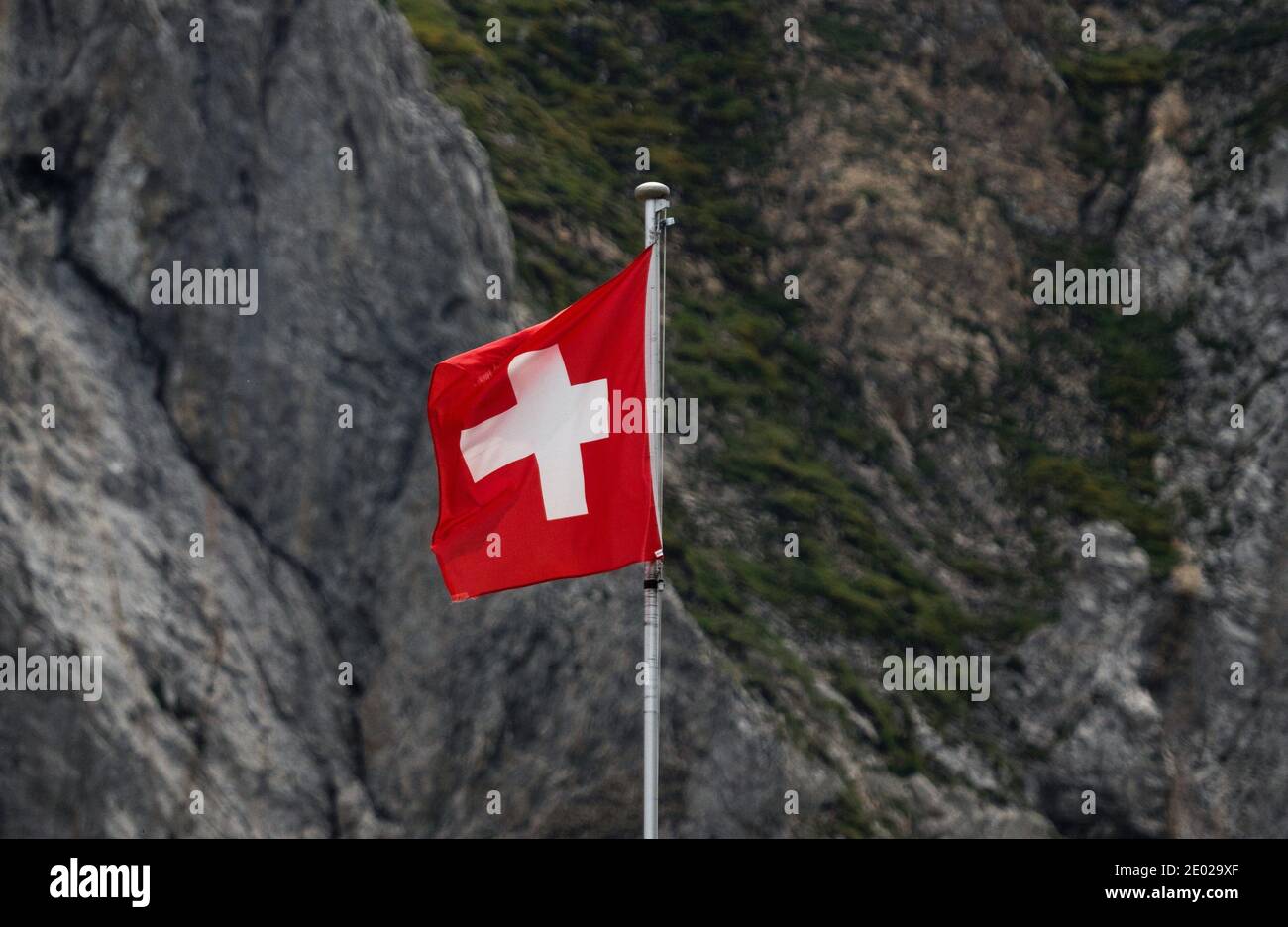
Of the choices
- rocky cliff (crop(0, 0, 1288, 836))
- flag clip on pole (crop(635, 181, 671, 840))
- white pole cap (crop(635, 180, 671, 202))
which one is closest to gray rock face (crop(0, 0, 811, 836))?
rocky cliff (crop(0, 0, 1288, 836))

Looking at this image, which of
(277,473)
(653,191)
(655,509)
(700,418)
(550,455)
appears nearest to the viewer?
(655,509)

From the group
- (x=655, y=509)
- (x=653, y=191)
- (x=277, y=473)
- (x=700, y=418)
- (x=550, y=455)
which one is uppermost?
(x=700, y=418)

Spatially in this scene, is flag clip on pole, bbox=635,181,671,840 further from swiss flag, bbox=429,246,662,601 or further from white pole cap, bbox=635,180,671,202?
swiss flag, bbox=429,246,662,601

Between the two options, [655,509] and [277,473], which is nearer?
[655,509]

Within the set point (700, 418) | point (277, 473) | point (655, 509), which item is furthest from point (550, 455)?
point (700, 418)

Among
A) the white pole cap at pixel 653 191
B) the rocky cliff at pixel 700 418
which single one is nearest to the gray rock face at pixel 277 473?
the rocky cliff at pixel 700 418

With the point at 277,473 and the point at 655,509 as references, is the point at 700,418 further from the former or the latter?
the point at 655,509
